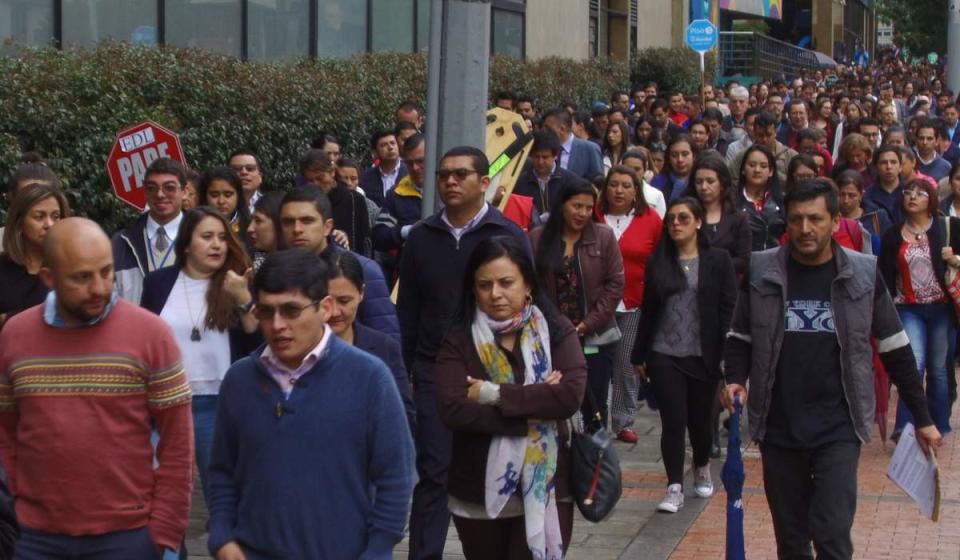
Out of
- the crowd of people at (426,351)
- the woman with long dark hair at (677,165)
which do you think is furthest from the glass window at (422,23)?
the crowd of people at (426,351)

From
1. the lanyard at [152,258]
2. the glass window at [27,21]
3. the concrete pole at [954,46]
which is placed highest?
the concrete pole at [954,46]

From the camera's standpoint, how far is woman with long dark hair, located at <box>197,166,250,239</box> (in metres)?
8.70

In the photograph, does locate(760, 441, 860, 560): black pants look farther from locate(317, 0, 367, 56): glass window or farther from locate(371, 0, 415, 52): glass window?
locate(371, 0, 415, 52): glass window

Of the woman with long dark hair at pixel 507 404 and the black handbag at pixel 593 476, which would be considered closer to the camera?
the woman with long dark hair at pixel 507 404

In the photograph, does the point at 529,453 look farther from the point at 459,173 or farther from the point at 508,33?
the point at 508,33

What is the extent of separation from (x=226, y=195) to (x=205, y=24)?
9.14 m

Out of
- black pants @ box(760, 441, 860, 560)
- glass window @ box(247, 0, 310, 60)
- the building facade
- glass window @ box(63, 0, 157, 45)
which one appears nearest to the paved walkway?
black pants @ box(760, 441, 860, 560)

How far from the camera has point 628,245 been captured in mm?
10102

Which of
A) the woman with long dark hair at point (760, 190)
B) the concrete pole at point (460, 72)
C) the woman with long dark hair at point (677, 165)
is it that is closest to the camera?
the concrete pole at point (460, 72)

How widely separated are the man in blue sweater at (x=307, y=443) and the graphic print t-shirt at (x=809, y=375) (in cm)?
228

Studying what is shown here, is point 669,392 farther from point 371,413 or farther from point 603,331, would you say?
point 371,413

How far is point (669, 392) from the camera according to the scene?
29.0 ft

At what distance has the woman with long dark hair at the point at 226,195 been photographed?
8.70 meters

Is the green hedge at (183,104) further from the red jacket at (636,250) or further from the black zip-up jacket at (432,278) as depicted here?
the black zip-up jacket at (432,278)
